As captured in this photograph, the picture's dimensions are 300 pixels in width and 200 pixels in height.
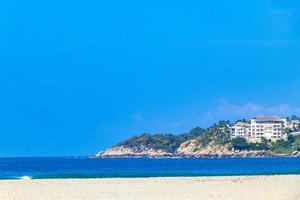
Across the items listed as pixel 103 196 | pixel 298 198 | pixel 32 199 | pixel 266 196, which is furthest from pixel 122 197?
pixel 298 198

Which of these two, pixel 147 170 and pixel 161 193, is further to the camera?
pixel 147 170

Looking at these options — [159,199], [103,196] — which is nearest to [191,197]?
[159,199]

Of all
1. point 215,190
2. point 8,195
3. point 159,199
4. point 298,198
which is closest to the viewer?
point 298,198

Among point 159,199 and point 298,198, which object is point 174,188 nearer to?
point 159,199

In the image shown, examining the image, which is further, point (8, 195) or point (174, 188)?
point (174, 188)

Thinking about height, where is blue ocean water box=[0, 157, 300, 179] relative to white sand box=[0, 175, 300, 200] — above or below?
above

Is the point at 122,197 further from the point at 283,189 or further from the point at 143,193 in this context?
the point at 283,189

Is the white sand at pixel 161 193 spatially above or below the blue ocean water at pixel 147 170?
below

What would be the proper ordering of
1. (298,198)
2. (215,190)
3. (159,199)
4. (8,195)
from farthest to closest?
(215,190) → (8,195) → (159,199) → (298,198)

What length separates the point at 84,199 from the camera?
30.4 metres

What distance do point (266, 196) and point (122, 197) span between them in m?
5.49

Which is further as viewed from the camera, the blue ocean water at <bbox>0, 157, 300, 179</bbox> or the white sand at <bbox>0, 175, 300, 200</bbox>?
the blue ocean water at <bbox>0, 157, 300, 179</bbox>

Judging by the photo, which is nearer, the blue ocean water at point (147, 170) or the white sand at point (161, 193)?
the white sand at point (161, 193)

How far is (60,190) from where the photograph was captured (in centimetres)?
Result: 3569
